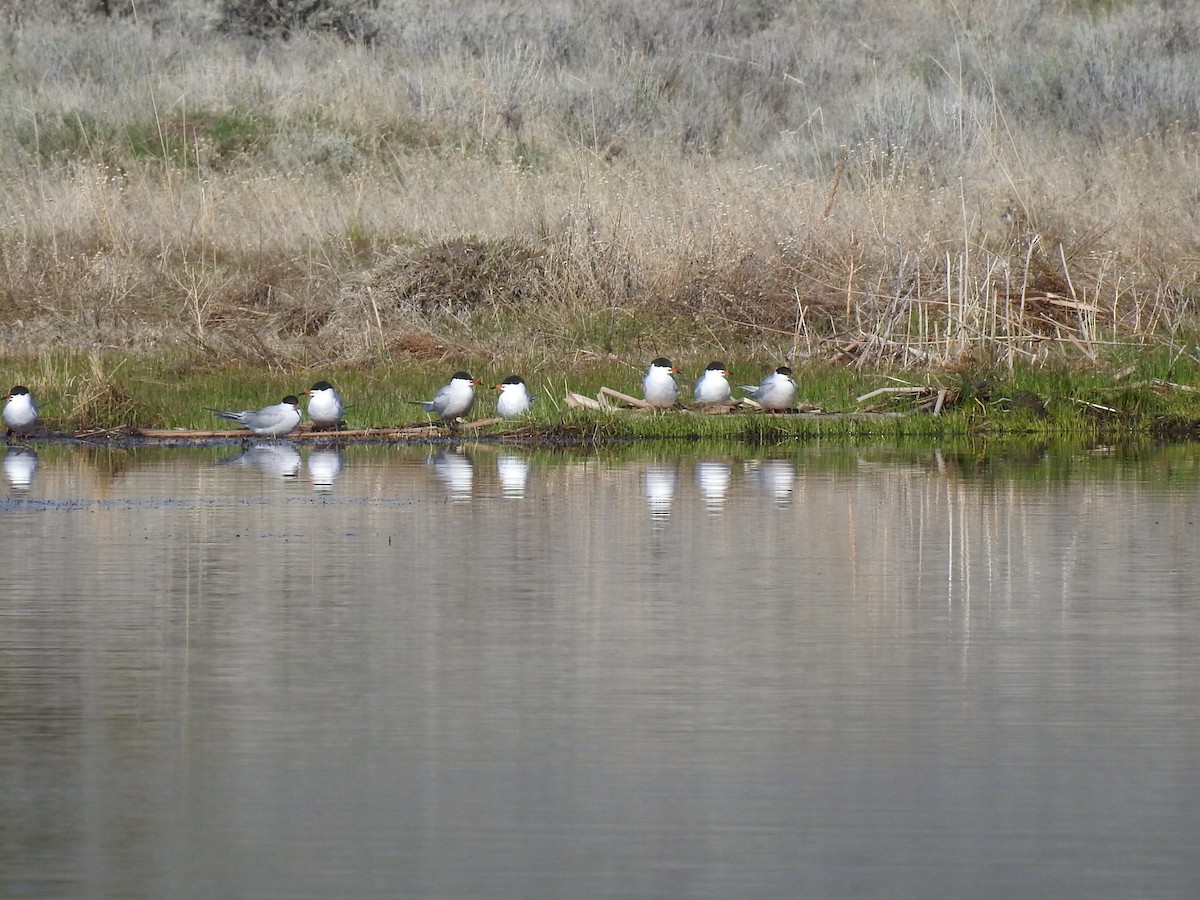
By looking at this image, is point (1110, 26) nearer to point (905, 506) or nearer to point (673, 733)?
point (905, 506)

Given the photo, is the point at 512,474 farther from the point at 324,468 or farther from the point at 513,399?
the point at 513,399

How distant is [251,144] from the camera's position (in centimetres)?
3038

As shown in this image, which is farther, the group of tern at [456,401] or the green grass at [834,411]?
the green grass at [834,411]

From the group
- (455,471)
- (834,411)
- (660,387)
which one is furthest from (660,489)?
(834,411)

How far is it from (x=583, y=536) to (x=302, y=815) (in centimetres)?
562

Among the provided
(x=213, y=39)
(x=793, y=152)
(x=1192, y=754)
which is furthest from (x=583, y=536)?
(x=213, y=39)

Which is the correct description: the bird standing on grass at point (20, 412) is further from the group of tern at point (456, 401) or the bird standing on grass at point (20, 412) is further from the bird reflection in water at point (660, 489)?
the bird reflection in water at point (660, 489)

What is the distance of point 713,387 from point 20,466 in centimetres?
564

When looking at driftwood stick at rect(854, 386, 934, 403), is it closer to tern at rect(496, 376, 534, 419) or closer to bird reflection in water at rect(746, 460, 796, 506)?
bird reflection in water at rect(746, 460, 796, 506)

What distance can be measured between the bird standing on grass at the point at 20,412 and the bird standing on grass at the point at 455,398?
10.3ft

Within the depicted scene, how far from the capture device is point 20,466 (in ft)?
52.4

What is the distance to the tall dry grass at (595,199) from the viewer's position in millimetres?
22031

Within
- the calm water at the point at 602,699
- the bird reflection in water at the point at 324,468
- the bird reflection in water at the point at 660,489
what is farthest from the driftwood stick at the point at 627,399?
the calm water at the point at 602,699

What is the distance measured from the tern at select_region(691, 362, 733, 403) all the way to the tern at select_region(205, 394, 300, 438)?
330cm
